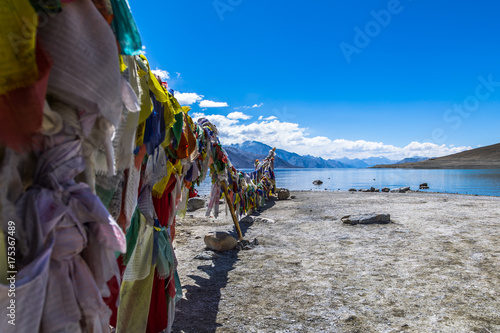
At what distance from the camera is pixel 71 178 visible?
51.3 inches

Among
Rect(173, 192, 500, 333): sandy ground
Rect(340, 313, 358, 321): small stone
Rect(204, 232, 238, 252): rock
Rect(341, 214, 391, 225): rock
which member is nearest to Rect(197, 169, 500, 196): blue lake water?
Rect(341, 214, 391, 225): rock

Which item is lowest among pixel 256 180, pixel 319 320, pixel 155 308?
pixel 319 320

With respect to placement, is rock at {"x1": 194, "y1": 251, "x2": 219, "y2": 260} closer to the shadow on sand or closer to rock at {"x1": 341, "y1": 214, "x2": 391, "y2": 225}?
the shadow on sand

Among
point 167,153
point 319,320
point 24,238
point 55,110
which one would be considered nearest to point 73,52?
point 55,110

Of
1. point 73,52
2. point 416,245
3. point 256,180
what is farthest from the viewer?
point 256,180

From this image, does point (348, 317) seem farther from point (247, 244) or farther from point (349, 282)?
point (247, 244)

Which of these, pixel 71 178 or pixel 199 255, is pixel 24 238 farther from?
pixel 199 255

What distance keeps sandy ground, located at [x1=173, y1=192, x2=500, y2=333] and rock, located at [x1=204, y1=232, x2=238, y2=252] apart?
0.66 ft

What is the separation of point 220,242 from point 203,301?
2543mm

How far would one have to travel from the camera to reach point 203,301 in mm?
4586

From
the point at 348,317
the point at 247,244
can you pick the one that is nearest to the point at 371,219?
the point at 247,244

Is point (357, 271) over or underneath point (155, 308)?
underneath

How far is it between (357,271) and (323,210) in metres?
8.03

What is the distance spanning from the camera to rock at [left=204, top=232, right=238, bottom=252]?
7129 millimetres
